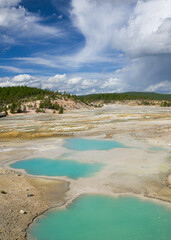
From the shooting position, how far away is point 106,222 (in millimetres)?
9305

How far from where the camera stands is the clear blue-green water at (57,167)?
15.4 m

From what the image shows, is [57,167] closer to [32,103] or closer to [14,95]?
[32,103]

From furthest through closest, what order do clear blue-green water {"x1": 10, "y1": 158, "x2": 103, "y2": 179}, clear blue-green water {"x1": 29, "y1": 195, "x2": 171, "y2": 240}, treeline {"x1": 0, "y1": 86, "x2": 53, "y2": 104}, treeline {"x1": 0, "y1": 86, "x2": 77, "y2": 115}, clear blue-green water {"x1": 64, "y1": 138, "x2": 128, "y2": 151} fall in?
treeline {"x1": 0, "y1": 86, "x2": 53, "y2": 104} < treeline {"x1": 0, "y1": 86, "x2": 77, "y2": 115} < clear blue-green water {"x1": 64, "y1": 138, "x2": 128, "y2": 151} < clear blue-green water {"x1": 10, "y1": 158, "x2": 103, "y2": 179} < clear blue-green water {"x1": 29, "y1": 195, "x2": 171, "y2": 240}

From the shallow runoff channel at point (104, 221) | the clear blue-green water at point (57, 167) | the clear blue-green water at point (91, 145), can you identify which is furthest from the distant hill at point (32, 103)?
the shallow runoff channel at point (104, 221)

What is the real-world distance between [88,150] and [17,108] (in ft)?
195

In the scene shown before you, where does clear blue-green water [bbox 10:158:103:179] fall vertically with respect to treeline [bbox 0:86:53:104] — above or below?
below

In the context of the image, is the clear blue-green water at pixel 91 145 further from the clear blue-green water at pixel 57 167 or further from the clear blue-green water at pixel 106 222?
the clear blue-green water at pixel 106 222

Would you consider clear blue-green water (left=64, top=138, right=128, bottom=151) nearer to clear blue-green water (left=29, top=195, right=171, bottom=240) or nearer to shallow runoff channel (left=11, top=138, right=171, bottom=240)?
shallow runoff channel (left=11, top=138, right=171, bottom=240)

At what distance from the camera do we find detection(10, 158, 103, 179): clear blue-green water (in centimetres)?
1542

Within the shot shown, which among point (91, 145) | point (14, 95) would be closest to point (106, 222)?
point (91, 145)

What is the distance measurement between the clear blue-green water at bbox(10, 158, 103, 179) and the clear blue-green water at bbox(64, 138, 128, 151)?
5.24 m

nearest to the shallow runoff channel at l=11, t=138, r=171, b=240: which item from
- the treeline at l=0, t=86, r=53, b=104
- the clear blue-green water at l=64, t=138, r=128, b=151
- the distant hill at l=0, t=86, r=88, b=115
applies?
the clear blue-green water at l=64, t=138, r=128, b=151

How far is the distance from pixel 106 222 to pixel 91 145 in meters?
15.7

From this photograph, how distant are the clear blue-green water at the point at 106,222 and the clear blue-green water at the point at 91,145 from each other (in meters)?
12.4
